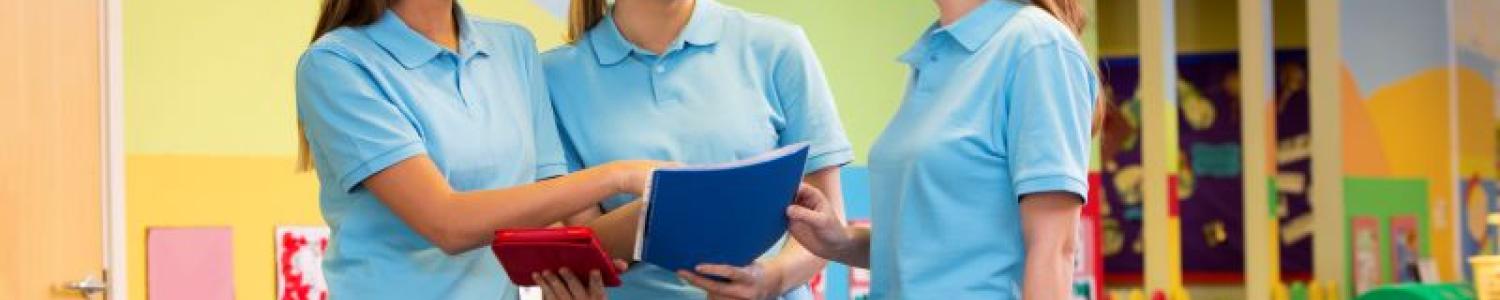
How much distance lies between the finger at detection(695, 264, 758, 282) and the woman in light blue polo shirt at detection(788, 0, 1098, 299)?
23 cm

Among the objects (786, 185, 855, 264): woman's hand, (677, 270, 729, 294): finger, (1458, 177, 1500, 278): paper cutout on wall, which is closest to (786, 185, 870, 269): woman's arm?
(786, 185, 855, 264): woman's hand

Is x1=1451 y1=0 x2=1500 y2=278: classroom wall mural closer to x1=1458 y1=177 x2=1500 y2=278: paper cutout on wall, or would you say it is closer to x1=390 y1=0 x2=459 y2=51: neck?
x1=1458 y1=177 x2=1500 y2=278: paper cutout on wall

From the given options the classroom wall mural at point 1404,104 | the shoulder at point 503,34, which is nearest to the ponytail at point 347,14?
the shoulder at point 503,34

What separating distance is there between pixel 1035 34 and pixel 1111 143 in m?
6.23

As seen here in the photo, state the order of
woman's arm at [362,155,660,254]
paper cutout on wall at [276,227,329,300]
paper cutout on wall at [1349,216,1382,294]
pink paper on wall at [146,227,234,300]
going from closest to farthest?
woman's arm at [362,155,660,254] → pink paper on wall at [146,227,234,300] → paper cutout on wall at [276,227,329,300] → paper cutout on wall at [1349,216,1382,294]

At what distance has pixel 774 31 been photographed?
9.45 feet

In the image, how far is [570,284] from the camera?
2480 mm

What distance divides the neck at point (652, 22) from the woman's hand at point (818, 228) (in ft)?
1.15

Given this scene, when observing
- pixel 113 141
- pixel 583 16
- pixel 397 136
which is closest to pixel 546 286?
pixel 397 136

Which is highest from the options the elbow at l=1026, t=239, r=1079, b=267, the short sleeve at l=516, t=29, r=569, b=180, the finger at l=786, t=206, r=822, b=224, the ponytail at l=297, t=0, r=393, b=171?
the ponytail at l=297, t=0, r=393, b=171

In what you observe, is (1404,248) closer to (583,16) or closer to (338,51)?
(583,16)

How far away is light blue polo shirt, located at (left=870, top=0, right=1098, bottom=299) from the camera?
2199mm

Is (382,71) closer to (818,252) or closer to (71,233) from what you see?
(818,252)

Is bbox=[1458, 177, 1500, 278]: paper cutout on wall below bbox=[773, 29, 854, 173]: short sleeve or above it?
below
